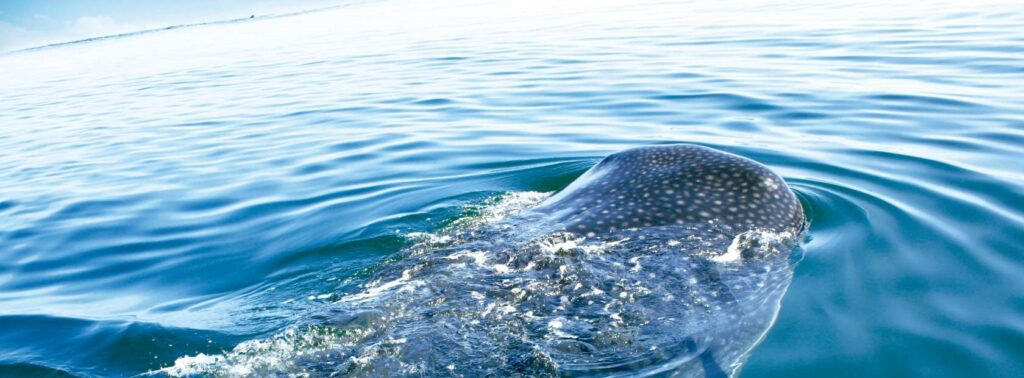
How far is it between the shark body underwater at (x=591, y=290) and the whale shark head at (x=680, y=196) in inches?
0.6

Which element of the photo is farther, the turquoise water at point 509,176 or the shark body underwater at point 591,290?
the turquoise water at point 509,176

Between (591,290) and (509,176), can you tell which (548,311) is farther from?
(509,176)

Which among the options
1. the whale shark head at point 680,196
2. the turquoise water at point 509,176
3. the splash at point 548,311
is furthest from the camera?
the whale shark head at point 680,196

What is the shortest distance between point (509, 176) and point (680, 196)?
3.79 metres

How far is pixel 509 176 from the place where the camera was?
32.6 ft

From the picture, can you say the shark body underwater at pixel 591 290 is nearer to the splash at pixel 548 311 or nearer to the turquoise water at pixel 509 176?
the splash at pixel 548 311

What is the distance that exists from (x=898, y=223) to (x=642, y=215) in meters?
2.70

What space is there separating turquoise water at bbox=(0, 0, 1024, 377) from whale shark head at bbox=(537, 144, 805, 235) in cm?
61

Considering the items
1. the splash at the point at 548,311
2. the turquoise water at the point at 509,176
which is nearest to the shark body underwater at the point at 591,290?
A: the splash at the point at 548,311

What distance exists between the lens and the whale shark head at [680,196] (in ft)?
20.5

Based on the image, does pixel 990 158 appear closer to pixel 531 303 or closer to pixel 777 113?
pixel 777 113

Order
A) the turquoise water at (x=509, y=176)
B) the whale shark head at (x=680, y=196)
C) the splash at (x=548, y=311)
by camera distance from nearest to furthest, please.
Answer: the splash at (x=548, y=311)
the turquoise water at (x=509, y=176)
the whale shark head at (x=680, y=196)

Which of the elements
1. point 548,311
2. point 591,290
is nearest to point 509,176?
point 591,290

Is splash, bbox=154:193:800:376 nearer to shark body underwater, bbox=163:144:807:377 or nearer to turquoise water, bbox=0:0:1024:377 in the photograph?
shark body underwater, bbox=163:144:807:377
